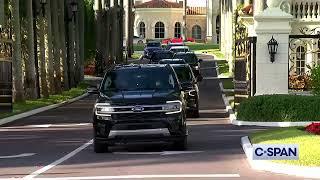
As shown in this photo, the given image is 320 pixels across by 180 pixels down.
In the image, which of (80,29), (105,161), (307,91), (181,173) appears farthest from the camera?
(80,29)

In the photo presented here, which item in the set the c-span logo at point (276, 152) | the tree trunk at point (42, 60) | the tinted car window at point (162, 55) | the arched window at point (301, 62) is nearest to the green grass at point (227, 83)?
the tinted car window at point (162, 55)

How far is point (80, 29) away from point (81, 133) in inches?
1077

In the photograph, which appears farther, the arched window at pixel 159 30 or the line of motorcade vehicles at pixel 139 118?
the arched window at pixel 159 30

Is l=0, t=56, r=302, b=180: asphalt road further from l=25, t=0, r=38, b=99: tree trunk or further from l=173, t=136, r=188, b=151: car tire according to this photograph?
l=25, t=0, r=38, b=99: tree trunk

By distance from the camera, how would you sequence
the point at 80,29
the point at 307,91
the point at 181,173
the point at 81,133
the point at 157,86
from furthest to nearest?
1. the point at 80,29
2. the point at 307,91
3. the point at 81,133
4. the point at 157,86
5. the point at 181,173

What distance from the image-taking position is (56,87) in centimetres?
4078

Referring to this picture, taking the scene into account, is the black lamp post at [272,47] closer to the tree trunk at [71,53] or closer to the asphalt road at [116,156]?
the asphalt road at [116,156]

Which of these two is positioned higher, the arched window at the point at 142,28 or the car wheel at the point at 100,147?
the arched window at the point at 142,28

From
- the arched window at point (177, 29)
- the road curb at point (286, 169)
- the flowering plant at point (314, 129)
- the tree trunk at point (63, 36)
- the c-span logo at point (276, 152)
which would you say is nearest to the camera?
the road curb at point (286, 169)

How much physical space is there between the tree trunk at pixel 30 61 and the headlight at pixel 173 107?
1895 centimetres

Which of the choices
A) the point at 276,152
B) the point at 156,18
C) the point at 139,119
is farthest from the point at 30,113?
the point at 156,18

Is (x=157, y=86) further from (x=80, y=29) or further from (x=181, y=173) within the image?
(x=80, y=29)

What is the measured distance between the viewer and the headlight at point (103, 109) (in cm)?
1633

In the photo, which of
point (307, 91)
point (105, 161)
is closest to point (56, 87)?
point (307, 91)
